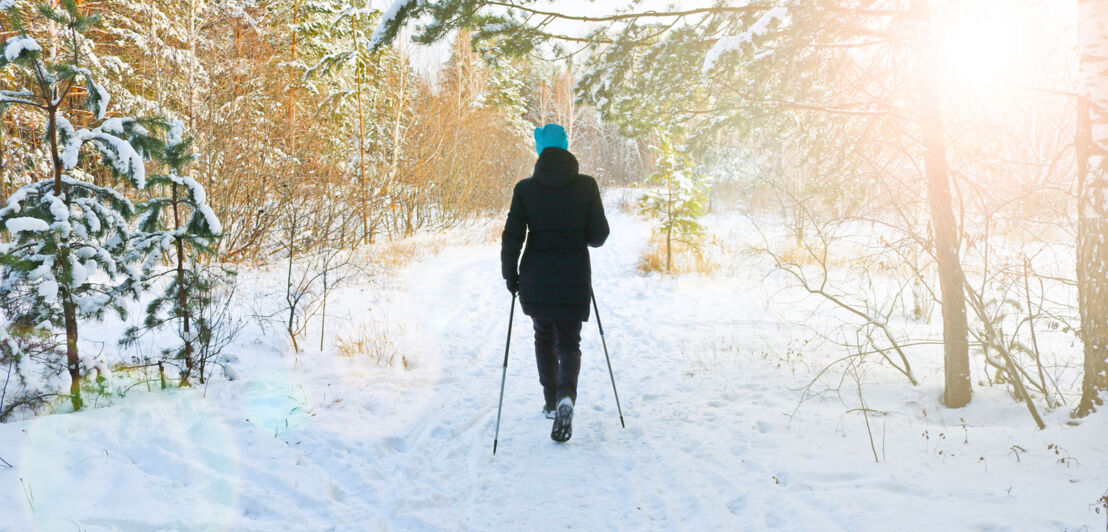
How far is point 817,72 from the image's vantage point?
462 cm

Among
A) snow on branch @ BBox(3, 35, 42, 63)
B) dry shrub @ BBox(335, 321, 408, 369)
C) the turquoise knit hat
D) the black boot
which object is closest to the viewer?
snow on branch @ BBox(3, 35, 42, 63)

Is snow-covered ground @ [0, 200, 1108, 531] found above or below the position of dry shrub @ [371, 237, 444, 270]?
below

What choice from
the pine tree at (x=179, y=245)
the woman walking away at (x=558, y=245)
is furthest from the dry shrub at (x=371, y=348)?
the woman walking away at (x=558, y=245)

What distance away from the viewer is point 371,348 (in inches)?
220

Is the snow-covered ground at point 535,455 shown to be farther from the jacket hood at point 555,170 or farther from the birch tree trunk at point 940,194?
the jacket hood at point 555,170

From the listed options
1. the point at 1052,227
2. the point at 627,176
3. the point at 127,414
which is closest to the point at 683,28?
the point at 1052,227

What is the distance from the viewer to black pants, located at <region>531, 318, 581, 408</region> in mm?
3807

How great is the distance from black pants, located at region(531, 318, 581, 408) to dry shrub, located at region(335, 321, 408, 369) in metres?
2.06

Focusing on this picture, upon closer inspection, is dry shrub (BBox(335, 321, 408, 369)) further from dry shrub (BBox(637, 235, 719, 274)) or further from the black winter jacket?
dry shrub (BBox(637, 235, 719, 274))

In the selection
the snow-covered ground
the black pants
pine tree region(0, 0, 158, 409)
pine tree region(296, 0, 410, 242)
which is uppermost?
pine tree region(296, 0, 410, 242)

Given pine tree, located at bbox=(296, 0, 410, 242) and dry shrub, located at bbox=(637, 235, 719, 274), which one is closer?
dry shrub, located at bbox=(637, 235, 719, 274)

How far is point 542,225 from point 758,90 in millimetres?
2306

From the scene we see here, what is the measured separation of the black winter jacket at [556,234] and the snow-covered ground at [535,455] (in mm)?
1039

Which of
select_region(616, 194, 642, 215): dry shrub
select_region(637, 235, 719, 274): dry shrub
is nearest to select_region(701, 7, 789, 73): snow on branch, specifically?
select_region(637, 235, 719, 274): dry shrub
